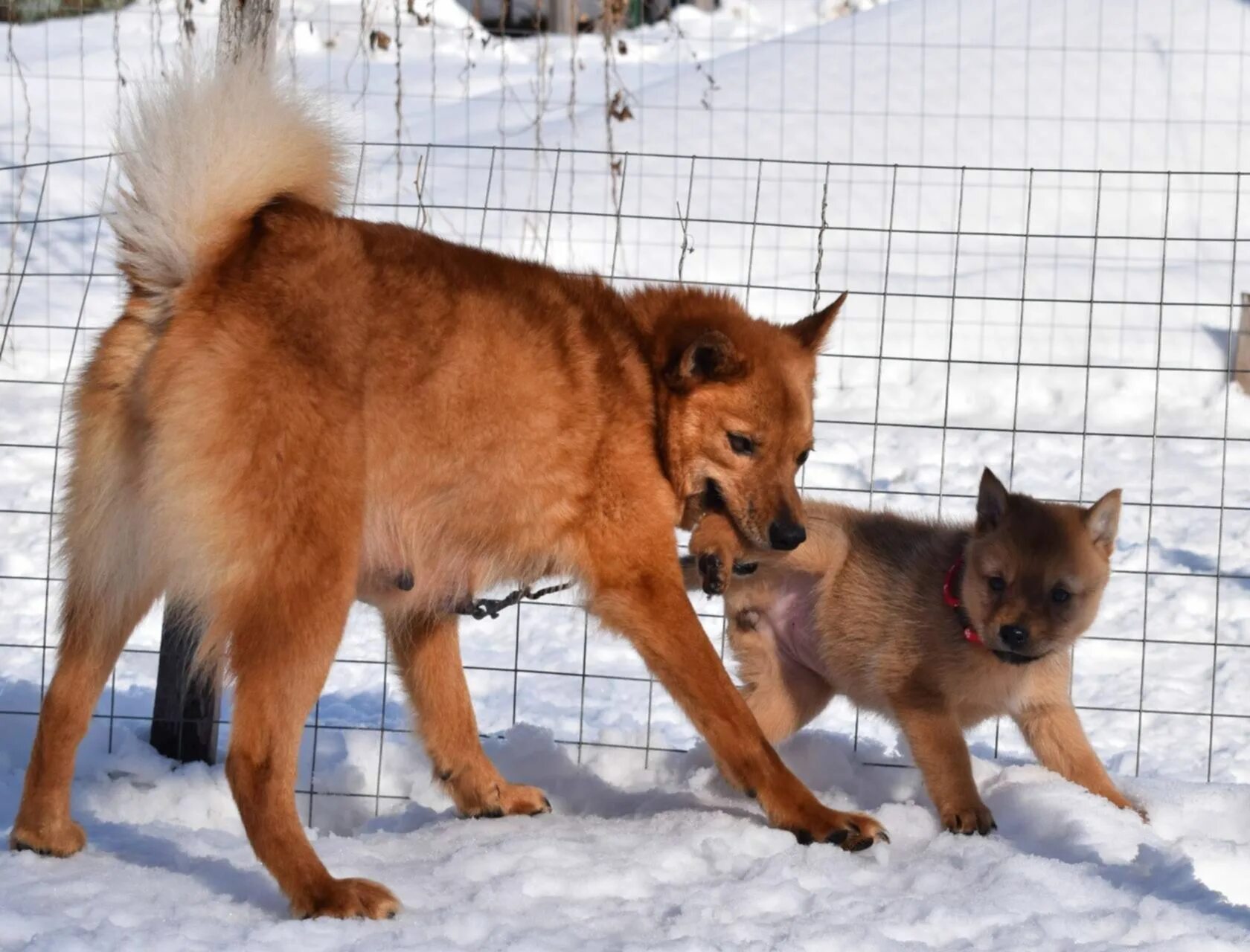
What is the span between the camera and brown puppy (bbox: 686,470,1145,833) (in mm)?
4262

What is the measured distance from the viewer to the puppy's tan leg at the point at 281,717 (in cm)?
300

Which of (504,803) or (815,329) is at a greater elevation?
(815,329)

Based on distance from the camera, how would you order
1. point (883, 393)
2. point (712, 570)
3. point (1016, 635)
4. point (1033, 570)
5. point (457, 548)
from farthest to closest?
1. point (883, 393)
2. point (1033, 570)
3. point (1016, 635)
4. point (712, 570)
5. point (457, 548)

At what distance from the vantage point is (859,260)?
970cm

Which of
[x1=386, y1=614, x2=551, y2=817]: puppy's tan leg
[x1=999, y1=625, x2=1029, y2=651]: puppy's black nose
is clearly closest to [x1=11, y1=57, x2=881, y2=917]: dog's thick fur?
[x1=386, y1=614, x2=551, y2=817]: puppy's tan leg

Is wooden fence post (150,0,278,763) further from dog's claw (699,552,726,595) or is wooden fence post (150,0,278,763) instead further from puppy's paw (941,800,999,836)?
puppy's paw (941,800,999,836)

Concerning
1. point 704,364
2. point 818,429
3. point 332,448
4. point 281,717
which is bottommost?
point 281,717

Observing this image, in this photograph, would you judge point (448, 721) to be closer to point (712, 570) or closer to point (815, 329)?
point (712, 570)

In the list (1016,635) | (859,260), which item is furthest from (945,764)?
(859,260)

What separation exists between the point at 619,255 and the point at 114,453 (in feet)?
19.9

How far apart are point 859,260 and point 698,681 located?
657cm

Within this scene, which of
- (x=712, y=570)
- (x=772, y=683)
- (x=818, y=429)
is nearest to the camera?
(x=712, y=570)

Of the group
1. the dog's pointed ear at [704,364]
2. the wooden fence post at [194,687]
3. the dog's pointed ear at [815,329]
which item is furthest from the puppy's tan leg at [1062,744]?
the wooden fence post at [194,687]

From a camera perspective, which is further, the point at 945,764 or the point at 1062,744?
the point at 1062,744
